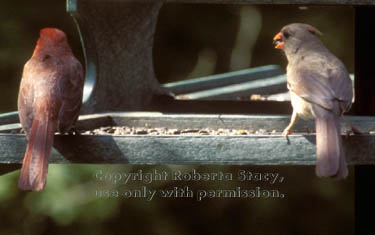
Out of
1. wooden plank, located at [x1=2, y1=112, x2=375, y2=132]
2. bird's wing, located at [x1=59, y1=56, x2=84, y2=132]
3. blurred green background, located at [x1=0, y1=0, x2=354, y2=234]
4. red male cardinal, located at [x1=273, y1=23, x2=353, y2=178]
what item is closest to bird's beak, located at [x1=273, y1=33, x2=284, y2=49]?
red male cardinal, located at [x1=273, y1=23, x2=353, y2=178]

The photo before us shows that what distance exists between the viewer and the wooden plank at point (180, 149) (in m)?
3.20

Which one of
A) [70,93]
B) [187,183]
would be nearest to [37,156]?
[70,93]

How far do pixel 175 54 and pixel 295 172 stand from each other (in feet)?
4.74

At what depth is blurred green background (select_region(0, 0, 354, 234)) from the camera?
5.52 metres

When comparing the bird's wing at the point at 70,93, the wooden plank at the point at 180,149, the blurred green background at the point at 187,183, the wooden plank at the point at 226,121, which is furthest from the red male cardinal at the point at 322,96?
the blurred green background at the point at 187,183

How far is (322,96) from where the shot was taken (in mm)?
3395

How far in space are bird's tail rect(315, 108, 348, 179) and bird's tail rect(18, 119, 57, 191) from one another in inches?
41.9

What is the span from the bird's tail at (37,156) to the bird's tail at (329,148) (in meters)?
1.06

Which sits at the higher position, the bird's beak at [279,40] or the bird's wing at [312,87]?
the bird's beak at [279,40]

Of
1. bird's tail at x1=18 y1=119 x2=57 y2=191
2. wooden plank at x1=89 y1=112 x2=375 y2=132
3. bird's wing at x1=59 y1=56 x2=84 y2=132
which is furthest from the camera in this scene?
wooden plank at x1=89 y1=112 x2=375 y2=132

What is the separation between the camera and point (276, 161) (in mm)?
3219

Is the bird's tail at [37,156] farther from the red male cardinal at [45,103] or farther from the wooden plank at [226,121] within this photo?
the wooden plank at [226,121]

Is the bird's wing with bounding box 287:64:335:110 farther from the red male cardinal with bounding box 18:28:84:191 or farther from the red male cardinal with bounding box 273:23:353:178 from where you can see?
the red male cardinal with bounding box 18:28:84:191

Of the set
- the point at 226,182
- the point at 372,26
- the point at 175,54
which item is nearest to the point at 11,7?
the point at 175,54
